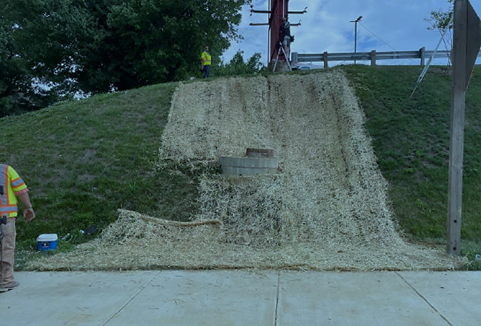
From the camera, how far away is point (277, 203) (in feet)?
26.2

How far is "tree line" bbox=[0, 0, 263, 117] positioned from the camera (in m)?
18.5

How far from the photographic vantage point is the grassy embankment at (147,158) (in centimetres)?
762

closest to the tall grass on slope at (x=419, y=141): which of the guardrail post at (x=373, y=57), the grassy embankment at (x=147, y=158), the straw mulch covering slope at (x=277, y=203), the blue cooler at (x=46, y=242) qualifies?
the grassy embankment at (x=147, y=158)

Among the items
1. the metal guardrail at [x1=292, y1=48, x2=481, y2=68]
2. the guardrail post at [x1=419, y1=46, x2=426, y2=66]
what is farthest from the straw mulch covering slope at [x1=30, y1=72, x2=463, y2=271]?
the guardrail post at [x1=419, y1=46, x2=426, y2=66]

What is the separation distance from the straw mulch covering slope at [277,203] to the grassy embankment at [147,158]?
423mm

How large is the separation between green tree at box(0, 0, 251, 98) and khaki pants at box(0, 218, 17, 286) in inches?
563

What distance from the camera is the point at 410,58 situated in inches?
631

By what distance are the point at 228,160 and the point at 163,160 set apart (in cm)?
162

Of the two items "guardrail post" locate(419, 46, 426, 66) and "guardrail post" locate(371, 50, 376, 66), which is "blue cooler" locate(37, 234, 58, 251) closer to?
"guardrail post" locate(371, 50, 376, 66)

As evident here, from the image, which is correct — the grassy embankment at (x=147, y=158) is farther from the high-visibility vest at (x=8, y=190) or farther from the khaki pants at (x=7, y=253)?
the high-visibility vest at (x=8, y=190)

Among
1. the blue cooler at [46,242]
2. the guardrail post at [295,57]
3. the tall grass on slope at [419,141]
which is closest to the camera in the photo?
the blue cooler at [46,242]

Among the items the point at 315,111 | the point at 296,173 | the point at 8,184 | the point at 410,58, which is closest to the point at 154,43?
the point at 315,111

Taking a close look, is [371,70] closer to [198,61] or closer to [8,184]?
[198,61]

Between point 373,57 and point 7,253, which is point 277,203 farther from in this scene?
point 373,57
